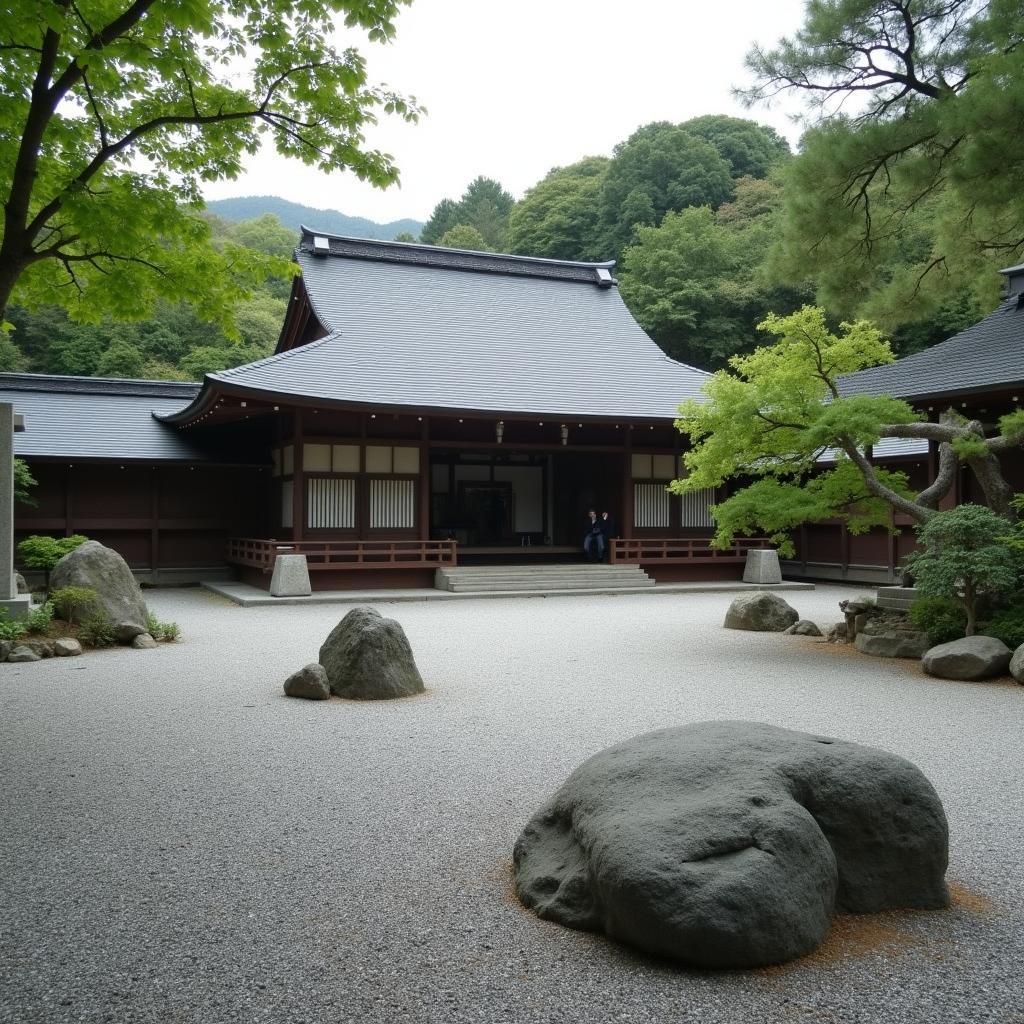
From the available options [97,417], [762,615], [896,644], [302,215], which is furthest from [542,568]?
[302,215]

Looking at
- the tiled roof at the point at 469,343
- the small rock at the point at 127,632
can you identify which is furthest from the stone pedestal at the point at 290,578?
the small rock at the point at 127,632

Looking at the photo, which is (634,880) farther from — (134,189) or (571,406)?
(571,406)

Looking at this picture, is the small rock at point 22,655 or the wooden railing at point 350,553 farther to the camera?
the wooden railing at point 350,553

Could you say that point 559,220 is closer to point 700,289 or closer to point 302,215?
point 700,289

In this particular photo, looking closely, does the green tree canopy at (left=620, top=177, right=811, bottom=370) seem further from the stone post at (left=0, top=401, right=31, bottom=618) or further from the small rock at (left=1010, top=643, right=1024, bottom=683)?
the stone post at (left=0, top=401, right=31, bottom=618)

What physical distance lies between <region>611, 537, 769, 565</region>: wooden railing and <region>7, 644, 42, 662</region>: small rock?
478 inches

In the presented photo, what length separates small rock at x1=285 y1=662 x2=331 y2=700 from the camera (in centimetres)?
730

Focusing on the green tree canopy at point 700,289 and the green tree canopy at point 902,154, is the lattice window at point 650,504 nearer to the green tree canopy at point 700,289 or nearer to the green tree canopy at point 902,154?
the green tree canopy at point 902,154

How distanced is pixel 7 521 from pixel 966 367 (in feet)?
40.7

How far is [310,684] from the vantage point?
730 centimetres

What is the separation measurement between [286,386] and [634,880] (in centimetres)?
1473

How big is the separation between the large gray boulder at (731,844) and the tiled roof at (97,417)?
1663 cm

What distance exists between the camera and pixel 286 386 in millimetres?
16469

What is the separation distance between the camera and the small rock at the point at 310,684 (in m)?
7.30
